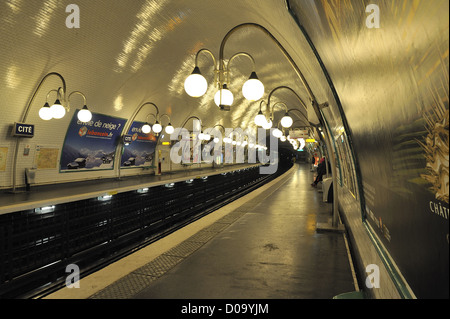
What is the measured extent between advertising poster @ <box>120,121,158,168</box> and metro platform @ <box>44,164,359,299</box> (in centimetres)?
969

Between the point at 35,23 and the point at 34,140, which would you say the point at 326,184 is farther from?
the point at 34,140

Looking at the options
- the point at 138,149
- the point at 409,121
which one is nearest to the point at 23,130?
the point at 138,149

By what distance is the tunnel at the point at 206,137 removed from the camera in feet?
4.07

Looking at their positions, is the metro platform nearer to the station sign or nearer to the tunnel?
the tunnel

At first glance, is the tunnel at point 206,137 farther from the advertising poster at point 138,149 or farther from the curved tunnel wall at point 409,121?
the advertising poster at point 138,149

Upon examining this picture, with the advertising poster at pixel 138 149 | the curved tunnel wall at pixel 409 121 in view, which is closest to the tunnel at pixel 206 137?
the curved tunnel wall at pixel 409 121

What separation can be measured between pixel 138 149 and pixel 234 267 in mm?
12554

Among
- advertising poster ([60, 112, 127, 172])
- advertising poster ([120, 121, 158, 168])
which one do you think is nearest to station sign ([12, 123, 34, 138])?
advertising poster ([60, 112, 127, 172])

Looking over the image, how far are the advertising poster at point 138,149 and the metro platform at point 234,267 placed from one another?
9.69 meters

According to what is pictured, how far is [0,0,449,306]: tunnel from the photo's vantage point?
124 cm

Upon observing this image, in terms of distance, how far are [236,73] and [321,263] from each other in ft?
41.7

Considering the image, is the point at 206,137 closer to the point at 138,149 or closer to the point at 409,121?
the point at 138,149

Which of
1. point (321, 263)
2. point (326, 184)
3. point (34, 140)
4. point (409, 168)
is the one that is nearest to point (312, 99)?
point (321, 263)

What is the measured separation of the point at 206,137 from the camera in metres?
16.1
